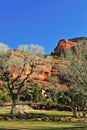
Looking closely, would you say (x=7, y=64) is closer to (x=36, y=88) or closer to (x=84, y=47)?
(x=84, y=47)

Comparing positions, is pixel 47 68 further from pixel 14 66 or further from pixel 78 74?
pixel 78 74

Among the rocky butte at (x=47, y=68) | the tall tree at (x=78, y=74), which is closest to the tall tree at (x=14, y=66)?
the rocky butte at (x=47, y=68)

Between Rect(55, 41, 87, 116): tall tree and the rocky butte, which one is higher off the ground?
the rocky butte

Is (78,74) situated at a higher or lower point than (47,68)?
lower

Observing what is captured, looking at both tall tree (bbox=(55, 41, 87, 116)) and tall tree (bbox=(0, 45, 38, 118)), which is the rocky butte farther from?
tall tree (bbox=(55, 41, 87, 116))

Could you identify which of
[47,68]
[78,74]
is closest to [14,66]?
[78,74]

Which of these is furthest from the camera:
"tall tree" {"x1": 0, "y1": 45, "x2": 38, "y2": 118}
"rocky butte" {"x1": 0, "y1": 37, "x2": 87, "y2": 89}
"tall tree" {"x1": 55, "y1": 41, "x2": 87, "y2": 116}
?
"rocky butte" {"x1": 0, "y1": 37, "x2": 87, "y2": 89}

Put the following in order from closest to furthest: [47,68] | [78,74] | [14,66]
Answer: [78,74]
[14,66]
[47,68]

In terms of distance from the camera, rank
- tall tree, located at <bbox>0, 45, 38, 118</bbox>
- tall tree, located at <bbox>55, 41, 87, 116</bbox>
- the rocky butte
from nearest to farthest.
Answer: tall tree, located at <bbox>0, 45, 38, 118</bbox>, tall tree, located at <bbox>55, 41, 87, 116</bbox>, the rocky butte

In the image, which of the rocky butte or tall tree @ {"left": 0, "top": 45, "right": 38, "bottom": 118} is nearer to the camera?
tall tree @ {"left": 0, "top": 45, "right": 38, "bottom": 118}

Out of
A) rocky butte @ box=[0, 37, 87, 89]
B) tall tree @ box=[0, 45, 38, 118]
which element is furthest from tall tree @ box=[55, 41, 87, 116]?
tall tree @ box=[0, 45, 38, 118]

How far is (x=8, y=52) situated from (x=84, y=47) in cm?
1229

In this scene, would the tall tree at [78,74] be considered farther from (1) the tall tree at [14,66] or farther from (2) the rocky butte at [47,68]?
(1) the tall tree at [14,66]

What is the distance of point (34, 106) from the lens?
235 feet
